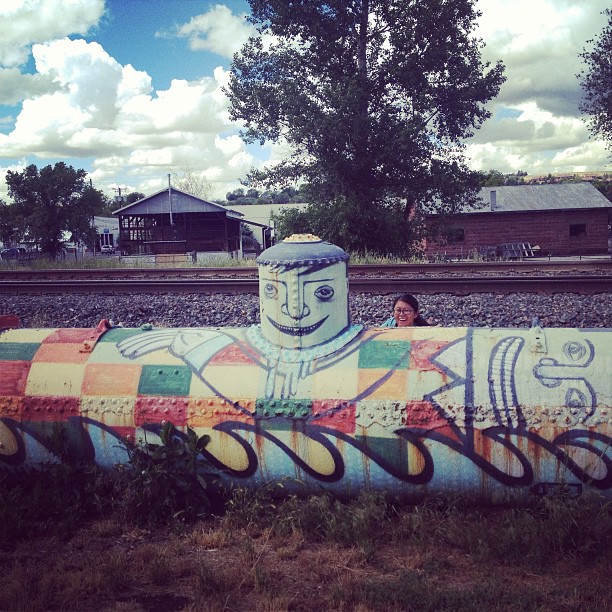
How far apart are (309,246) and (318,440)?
1419mm

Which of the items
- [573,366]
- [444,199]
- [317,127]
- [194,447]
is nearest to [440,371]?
[573,366]

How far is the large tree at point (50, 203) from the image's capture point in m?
46.6

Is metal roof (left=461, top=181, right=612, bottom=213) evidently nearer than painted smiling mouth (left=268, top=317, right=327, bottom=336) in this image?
No

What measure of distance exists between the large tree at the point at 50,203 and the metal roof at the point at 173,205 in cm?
986

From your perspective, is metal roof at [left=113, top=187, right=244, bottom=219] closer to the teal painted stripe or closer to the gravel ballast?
the gravel ballast

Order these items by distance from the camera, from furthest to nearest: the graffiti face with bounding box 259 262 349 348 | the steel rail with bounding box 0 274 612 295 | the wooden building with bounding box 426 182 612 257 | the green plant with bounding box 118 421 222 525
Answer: the wooden building with bounding box 426 182 612 257, the steel rail with bounding box 0 274 612 295, the graffiti face with bounding box 259 262 349 348, the green plant with bounding box 118 421 222 525

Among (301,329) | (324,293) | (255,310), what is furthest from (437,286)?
(301,329)

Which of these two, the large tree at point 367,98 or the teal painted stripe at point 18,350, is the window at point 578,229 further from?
the teal painted stripe at point 18,350

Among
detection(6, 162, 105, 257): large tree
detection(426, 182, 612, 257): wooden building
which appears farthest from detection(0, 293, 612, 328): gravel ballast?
detection(6, 162, 105, 257): large tree

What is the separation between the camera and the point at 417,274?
42.2 ft

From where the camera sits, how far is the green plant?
406cm

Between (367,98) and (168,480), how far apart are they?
22339 millimetres

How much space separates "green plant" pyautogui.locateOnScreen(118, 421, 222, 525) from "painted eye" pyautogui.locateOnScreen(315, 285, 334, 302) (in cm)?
127

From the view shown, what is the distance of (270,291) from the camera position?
176 inches
